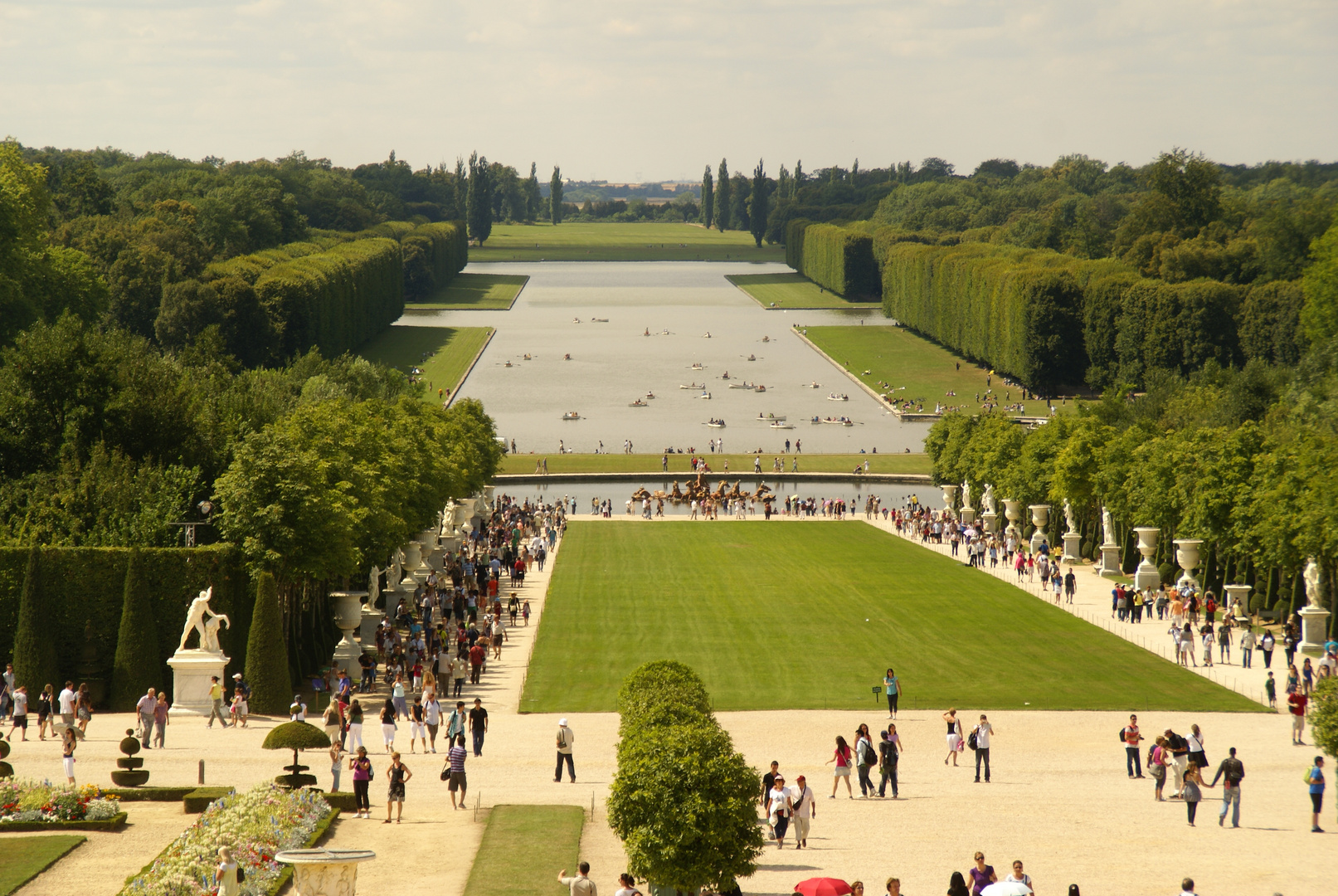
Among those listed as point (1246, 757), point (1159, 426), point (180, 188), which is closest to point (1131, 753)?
point (1246, 757)

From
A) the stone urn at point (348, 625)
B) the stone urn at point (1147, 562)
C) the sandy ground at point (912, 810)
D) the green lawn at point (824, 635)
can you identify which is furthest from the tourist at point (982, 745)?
the stone urn at point (1147, 562)

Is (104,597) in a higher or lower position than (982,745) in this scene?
higher

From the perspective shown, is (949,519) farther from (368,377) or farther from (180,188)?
(180,188)

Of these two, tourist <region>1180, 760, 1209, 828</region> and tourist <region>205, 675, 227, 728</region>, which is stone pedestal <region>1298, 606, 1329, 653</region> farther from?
tourist <region>205, 675, 227, 728</region>

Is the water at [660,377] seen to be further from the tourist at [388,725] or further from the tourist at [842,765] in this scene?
the tourist at [842,765]

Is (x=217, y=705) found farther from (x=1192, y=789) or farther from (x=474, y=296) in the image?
(x=474, y=296)

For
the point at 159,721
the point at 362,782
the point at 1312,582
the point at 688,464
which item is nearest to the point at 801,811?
the point at 362,782

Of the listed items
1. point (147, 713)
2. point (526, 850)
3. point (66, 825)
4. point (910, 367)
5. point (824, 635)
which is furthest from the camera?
point (910, 367)

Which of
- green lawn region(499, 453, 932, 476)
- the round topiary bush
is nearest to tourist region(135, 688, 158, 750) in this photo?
the round topiary bush
